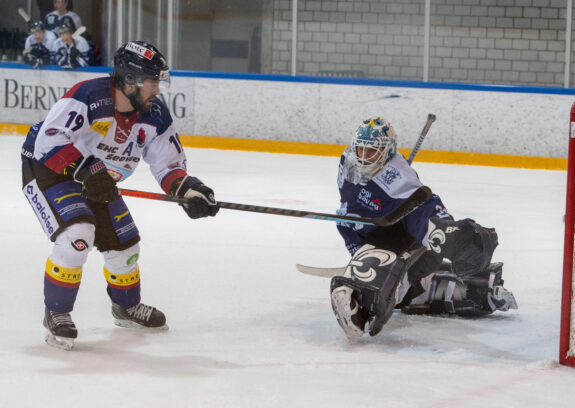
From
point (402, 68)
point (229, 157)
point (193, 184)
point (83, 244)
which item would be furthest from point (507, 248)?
point (402, 68)

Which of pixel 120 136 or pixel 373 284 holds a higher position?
pixel 120 136

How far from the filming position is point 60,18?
9.73 meters

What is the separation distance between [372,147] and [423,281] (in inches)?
23.4

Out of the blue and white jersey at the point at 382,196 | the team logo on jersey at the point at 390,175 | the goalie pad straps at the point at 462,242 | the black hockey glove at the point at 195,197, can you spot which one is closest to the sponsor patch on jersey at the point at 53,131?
the black hockey glove at the point at 195,197

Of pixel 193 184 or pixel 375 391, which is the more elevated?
pixel 193 184

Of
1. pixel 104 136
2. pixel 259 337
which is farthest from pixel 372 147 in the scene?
pixel 104 136

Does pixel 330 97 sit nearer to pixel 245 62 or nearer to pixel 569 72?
pixel 245 62

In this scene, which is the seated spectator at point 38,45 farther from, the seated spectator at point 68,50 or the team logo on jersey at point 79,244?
the team logo on jersey at point 79,244

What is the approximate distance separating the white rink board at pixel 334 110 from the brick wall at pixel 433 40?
66 cm

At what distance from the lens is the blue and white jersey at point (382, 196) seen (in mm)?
3154

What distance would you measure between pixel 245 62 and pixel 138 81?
668 centimetres

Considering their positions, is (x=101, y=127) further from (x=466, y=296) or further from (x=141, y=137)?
(x=466, y=296)

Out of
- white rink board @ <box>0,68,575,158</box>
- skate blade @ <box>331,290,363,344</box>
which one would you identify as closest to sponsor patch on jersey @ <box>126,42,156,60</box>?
skate blade @ <box>331,290,363,344</box>

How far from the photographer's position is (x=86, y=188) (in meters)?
2.85
